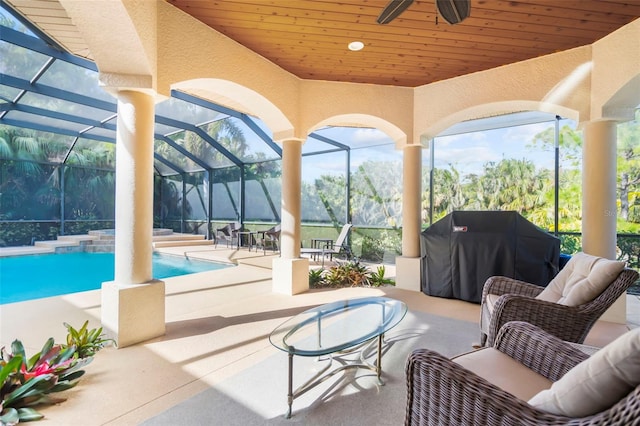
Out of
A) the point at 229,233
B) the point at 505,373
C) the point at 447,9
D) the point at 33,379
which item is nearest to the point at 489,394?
the point at 505,373

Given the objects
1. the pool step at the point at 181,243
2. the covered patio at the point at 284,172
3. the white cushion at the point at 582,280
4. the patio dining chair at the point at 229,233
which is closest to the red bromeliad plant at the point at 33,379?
the covered patio at the point at 284,172

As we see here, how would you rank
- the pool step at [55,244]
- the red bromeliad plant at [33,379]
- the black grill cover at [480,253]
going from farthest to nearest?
the pool step at [55,244] < the black grill cover at [480,253] < the red bromeliad plant at [33,379]

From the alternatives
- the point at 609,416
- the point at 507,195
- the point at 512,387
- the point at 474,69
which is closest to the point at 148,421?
the point at 512,387

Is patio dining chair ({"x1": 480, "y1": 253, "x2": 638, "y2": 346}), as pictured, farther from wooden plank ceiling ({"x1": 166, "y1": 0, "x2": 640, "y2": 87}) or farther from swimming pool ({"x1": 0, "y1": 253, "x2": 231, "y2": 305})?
swimming pool ({"x1": 0, "y1": 253, "x2": 231, "y2": 305})

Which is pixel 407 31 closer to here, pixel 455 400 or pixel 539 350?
pixel 539 350

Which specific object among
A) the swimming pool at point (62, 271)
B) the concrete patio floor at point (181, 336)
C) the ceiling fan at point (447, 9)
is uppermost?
the ceiling fan at point (447, 9)

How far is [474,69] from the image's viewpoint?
473 centimetres

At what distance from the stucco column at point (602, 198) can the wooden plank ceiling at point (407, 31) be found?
1.19m

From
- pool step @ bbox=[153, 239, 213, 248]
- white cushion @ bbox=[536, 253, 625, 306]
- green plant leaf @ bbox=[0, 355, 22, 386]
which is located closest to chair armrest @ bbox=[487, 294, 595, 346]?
white cushion @ bbox=[536, 253, 625, 306]

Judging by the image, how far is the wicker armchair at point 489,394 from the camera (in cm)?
98

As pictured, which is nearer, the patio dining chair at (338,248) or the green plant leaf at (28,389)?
the green plant leaf at (28,389)

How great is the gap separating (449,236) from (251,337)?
3.20 m

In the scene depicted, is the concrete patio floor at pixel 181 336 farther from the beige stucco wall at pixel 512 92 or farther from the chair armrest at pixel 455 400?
the beige stucco wall at pixel 512 92

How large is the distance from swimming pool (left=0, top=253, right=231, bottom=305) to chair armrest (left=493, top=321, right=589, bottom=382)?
7283 millimetres
